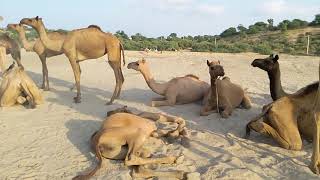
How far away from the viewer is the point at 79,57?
11.9 m

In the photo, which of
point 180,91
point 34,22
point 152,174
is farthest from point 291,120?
point 34,22

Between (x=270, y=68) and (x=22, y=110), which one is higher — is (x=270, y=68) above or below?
above

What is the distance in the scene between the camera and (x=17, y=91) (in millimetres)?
11047

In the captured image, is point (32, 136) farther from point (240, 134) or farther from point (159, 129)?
point (240, 134)

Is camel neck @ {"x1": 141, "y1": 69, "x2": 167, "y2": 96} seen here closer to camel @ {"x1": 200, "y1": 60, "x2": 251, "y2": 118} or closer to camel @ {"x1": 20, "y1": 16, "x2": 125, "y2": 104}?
camel @ {"x1": 20, "y1": 16, "x2": 125, "y2": 104}

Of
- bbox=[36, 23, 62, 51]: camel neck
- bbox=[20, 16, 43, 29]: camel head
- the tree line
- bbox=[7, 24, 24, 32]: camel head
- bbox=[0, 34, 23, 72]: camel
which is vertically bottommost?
the tree line

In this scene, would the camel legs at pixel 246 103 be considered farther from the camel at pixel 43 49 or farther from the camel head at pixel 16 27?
the camel head at pixel 16 27

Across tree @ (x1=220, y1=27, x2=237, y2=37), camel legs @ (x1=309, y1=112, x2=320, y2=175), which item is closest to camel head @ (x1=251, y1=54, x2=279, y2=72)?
camel legs @ (x1=309, y1=112, x2=320, y2=175)

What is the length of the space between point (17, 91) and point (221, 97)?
4787 mm

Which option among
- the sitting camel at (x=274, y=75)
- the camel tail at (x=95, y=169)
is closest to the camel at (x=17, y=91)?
the camel tail at (x=95, y=169)

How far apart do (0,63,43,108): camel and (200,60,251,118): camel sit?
4092 mm

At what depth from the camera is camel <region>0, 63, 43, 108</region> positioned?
10922mm

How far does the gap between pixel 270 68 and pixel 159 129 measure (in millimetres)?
2365

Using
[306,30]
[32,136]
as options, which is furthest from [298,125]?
[306,30]
